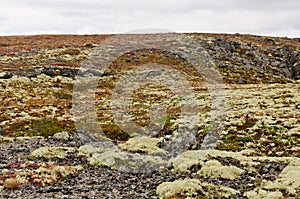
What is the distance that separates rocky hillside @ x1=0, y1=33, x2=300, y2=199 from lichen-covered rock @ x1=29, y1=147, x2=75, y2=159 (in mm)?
83

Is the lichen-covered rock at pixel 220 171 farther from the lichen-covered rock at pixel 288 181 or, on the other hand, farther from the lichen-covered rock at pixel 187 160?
the lichen-covered rock at pixel 288 181

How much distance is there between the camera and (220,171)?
25.7 meters

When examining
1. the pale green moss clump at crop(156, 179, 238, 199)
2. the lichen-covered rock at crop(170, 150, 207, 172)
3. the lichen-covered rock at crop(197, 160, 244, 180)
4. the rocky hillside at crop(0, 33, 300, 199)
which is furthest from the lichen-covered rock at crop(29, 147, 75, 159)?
the lichen-covered rock at crop(197, 160, 244, 180)

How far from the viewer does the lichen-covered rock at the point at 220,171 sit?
25234mm

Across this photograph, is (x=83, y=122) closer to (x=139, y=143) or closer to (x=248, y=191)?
(x=139, y=143)

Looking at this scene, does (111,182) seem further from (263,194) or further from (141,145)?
(263,194)

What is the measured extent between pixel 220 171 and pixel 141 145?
959cm

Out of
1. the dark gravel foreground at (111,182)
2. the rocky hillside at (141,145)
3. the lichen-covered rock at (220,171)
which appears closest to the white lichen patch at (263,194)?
the rocky hillside at (141,145)

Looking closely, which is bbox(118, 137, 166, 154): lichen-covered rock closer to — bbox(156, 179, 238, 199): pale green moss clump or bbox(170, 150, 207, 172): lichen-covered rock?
bbox(170, 150, 207, 172): lichen-covered rock

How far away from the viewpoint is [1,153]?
32.7m

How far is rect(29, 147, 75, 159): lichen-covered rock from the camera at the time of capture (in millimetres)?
31062

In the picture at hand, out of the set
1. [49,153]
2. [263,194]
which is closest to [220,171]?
[263,194]

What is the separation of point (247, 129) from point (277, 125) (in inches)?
124

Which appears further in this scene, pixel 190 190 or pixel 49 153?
pixel 49 153
